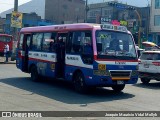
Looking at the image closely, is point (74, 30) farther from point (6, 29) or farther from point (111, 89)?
point (6, 29)

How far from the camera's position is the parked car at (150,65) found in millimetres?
15758

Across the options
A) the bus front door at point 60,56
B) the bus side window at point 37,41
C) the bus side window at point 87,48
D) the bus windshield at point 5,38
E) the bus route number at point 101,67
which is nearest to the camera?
the bus route number at point 101,67

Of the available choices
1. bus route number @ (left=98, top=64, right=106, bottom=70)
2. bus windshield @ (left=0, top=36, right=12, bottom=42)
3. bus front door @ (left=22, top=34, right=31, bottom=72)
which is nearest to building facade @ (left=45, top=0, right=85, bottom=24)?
bus windshield @ (left=0, top=36, right=12, bottom=42)

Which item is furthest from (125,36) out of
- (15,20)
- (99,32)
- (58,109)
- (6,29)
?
(6,29)

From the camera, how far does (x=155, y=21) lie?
2537 inches

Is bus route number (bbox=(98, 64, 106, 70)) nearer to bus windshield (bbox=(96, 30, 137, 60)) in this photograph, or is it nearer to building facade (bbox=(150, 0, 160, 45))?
bus windshield (bbox=(96, 30, 137, 60))

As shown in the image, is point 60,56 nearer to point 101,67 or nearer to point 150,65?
point 101,67

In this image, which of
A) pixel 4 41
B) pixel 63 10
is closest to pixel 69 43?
pixel 4 41

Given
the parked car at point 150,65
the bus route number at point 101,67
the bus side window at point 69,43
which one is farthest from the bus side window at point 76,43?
the parked car at point 150,65

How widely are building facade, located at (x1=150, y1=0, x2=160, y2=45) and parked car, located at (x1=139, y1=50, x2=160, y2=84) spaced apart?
158 feet

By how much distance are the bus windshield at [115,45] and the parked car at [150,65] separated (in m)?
3.53

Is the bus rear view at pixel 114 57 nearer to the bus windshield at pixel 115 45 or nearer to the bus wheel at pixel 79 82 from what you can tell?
the bus windshield at pixel 115 45

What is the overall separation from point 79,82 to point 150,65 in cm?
498

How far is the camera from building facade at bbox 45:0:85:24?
317 ft
